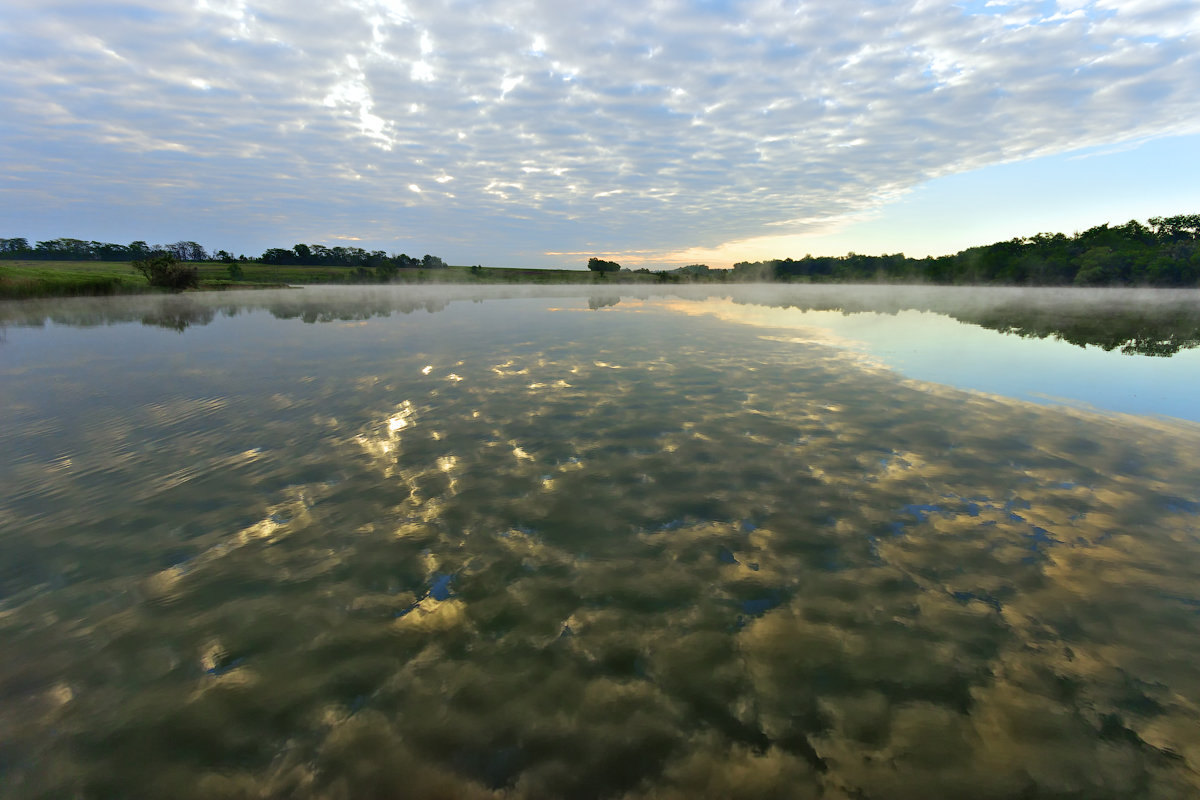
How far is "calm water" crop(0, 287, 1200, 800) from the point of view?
3.95 meters

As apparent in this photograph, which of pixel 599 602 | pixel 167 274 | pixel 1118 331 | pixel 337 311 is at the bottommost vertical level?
pixel 599 602

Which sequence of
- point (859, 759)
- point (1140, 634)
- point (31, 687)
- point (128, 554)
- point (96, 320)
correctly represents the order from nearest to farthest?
point (859, 759) → point (31, 687) → point (1140, 634) → point (128, 554) → point (96, 320)

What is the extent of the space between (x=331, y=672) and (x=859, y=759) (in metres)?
5.36

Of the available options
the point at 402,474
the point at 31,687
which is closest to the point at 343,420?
the point at 402,474

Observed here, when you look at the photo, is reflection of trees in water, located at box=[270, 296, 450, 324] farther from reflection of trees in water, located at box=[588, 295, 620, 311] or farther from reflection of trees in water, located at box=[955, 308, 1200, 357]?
reflection of trees in water, located at box=[955, 308, 1200, 357]

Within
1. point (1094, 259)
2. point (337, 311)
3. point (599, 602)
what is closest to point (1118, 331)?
point (599, 602)

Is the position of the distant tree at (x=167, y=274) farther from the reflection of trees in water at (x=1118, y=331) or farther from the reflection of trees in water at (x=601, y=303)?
the reflection of trees in water at (x=1118, y=331)

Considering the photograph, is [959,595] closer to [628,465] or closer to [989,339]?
[628,465]

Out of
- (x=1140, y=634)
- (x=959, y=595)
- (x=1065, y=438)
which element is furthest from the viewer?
(x=1065, y=438)

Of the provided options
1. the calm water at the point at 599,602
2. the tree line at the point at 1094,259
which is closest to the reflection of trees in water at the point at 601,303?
the calm water at the point at 599,602

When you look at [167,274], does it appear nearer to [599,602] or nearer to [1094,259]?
[599,602]

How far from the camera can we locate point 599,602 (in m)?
5.85

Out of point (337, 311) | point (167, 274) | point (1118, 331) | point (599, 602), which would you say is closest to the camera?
point (599, 602)

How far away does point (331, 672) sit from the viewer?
4855mm
